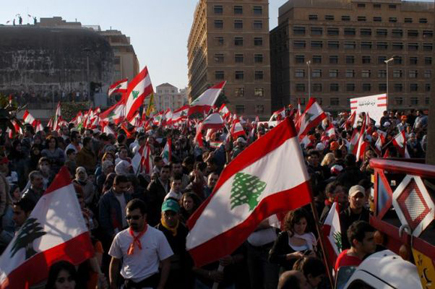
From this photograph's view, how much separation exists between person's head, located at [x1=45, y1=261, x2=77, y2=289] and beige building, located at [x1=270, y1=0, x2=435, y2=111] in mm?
69586

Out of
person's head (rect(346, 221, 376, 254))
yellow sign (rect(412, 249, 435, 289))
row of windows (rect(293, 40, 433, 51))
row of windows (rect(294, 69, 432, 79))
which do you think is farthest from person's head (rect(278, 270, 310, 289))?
row of windows (rect(293, 40, 433, 51))

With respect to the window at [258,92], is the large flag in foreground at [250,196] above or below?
below

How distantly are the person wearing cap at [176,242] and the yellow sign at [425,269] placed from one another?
334cm

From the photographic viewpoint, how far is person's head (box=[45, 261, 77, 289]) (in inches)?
169

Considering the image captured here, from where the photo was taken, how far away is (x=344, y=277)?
449 centimetres

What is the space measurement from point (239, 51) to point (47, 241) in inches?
2754

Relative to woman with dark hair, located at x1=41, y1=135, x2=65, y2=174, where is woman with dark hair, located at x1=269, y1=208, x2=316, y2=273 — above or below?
below

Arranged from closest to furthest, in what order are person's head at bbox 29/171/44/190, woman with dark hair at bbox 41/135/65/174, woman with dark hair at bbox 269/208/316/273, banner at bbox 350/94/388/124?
woman with dark hair at bbox 269/208/316/273, person's head at bbox 29/171/44/190, woman with dark hair at bbox 41/135/65/174, banner at bbox 350/94/388/124

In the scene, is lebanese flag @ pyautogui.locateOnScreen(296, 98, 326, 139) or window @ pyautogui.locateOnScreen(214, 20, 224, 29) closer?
lebanese flag @ pyautogui.locateOnScreen(296, 98, 326, 139)

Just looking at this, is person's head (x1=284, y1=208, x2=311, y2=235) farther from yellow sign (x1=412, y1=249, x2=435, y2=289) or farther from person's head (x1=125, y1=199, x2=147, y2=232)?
yellow sign (x1=412, y1=249, x2=435, y2=289)

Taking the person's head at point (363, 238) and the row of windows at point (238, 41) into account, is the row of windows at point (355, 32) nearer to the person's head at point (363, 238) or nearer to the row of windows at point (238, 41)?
the row of windows at point (238, 41)

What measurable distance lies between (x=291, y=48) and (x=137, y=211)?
6993 centimetres

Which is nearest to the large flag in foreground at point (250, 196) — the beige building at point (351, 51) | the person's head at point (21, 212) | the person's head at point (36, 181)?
the person's head at point (21, 212)

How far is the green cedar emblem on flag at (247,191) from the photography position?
4.51 meters
